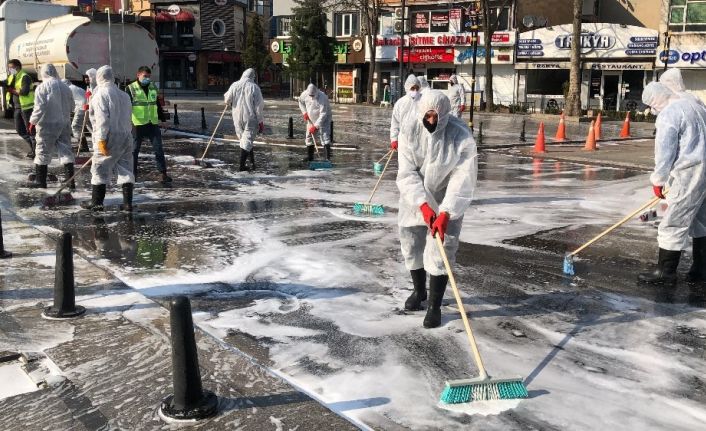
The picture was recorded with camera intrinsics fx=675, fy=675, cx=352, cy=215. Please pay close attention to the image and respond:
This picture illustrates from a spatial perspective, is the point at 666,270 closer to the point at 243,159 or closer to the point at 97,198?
the point at 97,198

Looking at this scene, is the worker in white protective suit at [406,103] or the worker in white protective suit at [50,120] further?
the worker in white protective suit at [50,120]

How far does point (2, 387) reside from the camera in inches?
156

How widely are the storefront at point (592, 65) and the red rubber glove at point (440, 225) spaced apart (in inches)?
1302

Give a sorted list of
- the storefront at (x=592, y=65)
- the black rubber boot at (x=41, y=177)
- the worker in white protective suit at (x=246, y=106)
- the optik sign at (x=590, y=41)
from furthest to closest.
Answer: the optik sign at (x=590, y=41)
the storefront at (x=592, y=65)
the worker in white protective suit at (x=246, y=106)
the black rubber boot at (x=41, y=177)

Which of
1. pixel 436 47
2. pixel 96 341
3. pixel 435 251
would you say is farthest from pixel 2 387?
pixel 436 47

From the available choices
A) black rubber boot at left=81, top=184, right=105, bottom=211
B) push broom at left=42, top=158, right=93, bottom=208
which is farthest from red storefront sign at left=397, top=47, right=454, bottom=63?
black rubber boot at left=81, top=184, right=105, bottom=211

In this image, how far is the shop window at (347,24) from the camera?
46.6 metres

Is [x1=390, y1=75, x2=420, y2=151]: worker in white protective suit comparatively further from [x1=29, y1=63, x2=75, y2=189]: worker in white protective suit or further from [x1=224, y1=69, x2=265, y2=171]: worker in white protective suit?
[x1=29, y1=63, x2=75, y2=189]: worker in white protective suit

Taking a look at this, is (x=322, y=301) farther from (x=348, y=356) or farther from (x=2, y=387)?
(x=2, y=387)

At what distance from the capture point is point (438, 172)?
194 inches

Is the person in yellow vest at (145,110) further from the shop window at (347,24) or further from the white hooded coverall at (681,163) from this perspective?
the shop window at (347,24)

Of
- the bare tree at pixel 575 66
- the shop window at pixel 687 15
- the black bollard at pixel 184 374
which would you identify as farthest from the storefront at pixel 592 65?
the black bollard at pixel 184 374

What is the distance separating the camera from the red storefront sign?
4106 centimetres

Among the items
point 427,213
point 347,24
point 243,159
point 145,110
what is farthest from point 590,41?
point 427,213
